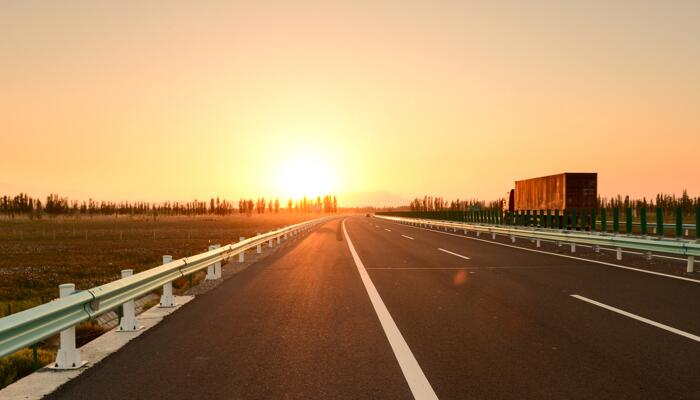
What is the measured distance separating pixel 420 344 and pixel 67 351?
3.65m

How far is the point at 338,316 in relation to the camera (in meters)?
6.88

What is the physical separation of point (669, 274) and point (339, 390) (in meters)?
10.5

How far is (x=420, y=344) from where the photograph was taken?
212 inches

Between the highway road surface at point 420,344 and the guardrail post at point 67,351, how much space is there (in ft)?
0.74

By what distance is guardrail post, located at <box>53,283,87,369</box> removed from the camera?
4559 mm

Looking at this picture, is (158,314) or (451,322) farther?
(158,314)

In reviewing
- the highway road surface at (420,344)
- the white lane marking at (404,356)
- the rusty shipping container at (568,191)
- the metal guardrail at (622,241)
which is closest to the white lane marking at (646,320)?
the highway road surface at (420,344)

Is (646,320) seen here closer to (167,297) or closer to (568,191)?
(167,297)

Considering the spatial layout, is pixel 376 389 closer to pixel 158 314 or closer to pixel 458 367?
pixel 458 367

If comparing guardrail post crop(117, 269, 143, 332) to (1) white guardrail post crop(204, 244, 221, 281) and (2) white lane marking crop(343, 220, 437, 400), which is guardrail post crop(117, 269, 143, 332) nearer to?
(2) white lane marking crop(343, 220, 437, 400)

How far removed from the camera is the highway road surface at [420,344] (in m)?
4.00

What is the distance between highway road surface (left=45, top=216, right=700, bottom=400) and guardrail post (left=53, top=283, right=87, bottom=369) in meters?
0.22

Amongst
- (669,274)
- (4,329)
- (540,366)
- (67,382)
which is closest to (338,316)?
(540,366)

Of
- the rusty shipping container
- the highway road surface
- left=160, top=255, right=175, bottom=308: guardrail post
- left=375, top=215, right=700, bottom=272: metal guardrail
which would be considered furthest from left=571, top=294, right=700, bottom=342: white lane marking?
the rusty shipping container
